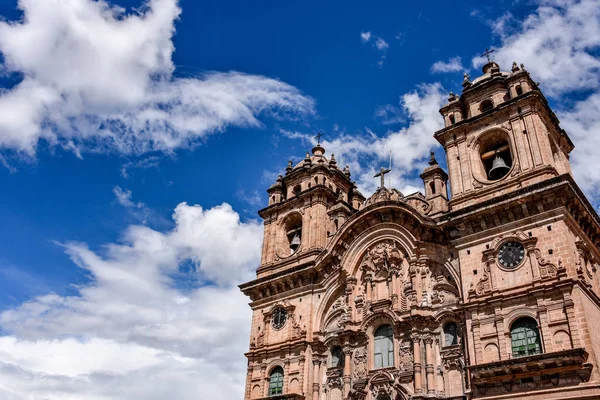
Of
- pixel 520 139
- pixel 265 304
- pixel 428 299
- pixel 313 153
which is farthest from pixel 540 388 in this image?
pixel 313 153

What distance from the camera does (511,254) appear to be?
2280cm

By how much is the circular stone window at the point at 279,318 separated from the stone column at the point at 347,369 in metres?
4.52

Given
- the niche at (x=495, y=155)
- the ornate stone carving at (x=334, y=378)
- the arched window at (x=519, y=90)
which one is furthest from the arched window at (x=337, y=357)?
the arched window at (x=519, y=90)

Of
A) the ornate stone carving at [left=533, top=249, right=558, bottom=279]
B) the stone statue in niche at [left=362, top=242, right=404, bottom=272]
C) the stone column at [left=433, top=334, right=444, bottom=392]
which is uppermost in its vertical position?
the stone statue in niche at [left=362, top=242, right=404, bottom=272]

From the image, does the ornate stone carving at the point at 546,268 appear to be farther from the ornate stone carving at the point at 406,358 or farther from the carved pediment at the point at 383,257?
the carved pediment at the point at 383,257

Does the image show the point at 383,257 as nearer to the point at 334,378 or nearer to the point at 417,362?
the point at 417,362

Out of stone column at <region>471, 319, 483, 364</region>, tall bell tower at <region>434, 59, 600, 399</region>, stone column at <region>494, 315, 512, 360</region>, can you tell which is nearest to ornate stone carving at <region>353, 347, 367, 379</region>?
tall bell tower at <region>434, 59, 600, 399</region>

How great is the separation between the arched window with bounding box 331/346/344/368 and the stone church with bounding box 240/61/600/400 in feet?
0.23

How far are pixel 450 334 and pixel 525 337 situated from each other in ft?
12.3

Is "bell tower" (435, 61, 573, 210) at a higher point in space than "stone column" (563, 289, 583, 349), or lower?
higher

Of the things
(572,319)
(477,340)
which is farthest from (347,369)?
(572,319)

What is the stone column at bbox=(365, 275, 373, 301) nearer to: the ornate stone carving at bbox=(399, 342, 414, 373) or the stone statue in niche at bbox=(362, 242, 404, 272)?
the stone statue in niche at bbox=(362, 242, 404, 272)

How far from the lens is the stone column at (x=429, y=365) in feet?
76.0

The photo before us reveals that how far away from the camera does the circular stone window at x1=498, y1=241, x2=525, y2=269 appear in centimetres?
2245
